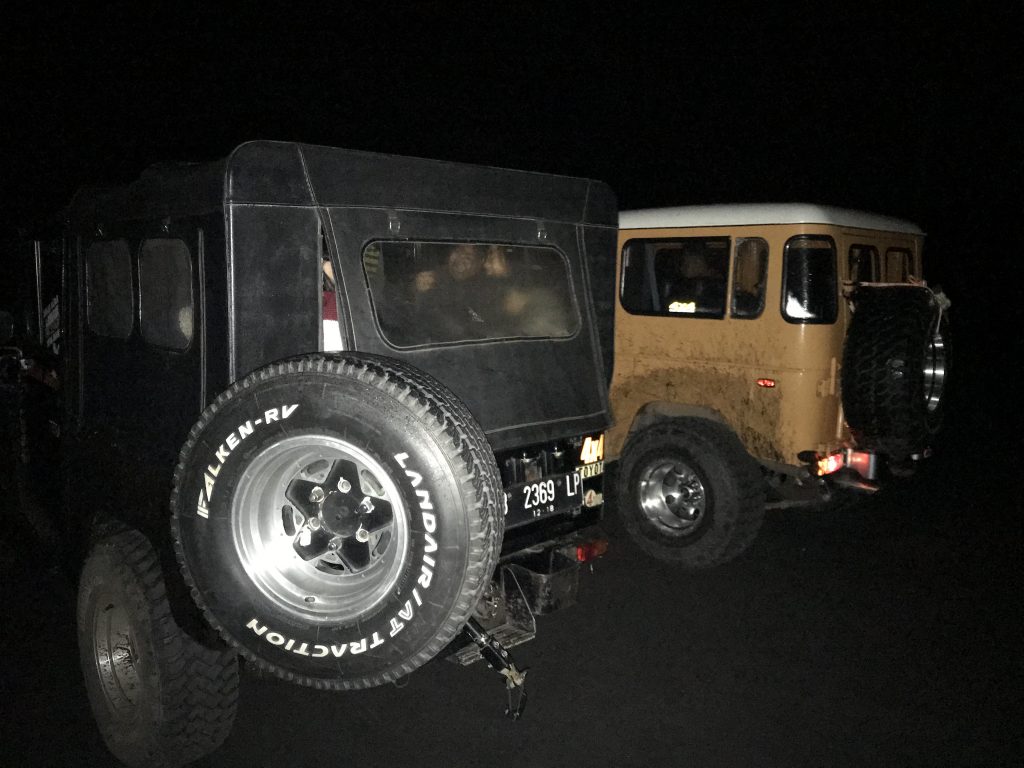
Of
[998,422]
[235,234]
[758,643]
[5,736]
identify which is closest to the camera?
[235,234]

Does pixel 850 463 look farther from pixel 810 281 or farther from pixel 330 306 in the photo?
pixel 330 306

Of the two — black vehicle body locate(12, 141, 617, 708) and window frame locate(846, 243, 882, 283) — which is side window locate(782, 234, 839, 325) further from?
black vehicle body locate(12, 141, 617, 708)

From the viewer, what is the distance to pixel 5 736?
3664 mm

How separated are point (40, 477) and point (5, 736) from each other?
1286 millimetres

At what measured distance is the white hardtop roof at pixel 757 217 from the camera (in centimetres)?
570

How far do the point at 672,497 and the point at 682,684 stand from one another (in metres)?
2.01

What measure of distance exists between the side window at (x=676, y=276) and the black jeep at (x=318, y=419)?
2.40 m

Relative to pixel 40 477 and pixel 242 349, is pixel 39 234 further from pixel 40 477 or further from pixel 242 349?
pixel 242 349

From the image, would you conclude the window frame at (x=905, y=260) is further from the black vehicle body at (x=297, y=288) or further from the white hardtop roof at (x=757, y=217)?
the black vehicle body at (x=297, y=288)

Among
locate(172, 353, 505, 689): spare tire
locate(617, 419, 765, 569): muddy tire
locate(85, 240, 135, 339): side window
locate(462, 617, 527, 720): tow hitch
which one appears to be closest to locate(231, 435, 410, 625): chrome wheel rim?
locate(172, 353, 505, 689): spare tire

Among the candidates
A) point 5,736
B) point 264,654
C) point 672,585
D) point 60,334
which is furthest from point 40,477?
point 672,585

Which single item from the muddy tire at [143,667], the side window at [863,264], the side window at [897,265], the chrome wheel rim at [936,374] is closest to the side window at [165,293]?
the muddy tire at [143,667]

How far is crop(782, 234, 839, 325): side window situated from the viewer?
18.7 ft

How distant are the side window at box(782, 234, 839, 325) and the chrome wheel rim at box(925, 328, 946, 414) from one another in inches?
32.4
